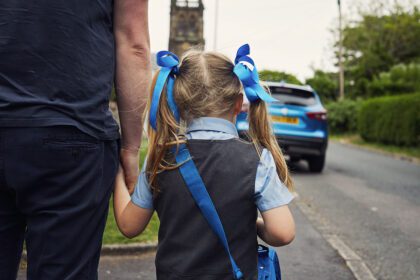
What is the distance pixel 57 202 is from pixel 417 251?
4.42m

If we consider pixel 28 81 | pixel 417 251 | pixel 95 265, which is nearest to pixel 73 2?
pixel 28 81

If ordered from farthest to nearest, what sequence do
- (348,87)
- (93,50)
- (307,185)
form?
(348,87) < (307,185) < (93,50)

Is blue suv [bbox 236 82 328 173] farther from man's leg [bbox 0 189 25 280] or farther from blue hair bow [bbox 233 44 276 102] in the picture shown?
man's leg [bbox 0 189 25 280]

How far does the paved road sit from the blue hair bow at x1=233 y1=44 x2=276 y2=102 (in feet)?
9.39

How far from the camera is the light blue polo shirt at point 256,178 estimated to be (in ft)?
5.62

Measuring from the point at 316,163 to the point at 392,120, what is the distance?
1063 centimetres

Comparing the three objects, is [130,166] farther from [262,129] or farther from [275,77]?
[275,77]

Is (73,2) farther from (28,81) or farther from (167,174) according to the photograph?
(167,174)

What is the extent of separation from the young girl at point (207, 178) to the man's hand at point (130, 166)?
42mm

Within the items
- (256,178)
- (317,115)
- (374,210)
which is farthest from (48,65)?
(317,115)

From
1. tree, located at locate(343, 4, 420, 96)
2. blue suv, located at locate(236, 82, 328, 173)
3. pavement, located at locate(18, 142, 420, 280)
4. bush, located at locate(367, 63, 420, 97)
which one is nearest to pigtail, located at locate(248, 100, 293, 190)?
pavement, located at locate(18, 142, 420, 280)

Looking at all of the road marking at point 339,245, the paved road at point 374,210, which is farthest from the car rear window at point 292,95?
the road marking at point 339,245

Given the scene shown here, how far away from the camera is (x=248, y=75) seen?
1.81 meters

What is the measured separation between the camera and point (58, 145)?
145 centimetres
